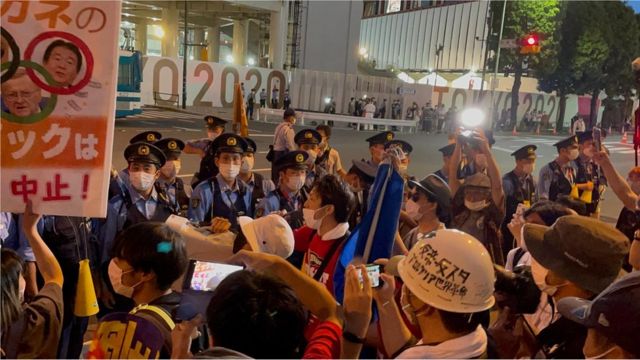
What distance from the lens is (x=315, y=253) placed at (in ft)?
10.5

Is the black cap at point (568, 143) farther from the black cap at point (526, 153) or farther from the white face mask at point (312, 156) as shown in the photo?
the white face mask at point (312, 156)

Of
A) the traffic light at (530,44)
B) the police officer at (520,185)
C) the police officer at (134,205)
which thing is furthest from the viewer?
the traffic light at (530,44)

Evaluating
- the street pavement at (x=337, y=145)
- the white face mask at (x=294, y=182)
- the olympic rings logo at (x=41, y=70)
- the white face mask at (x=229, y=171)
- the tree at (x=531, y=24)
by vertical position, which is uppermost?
the tree at (x=531, y=24)

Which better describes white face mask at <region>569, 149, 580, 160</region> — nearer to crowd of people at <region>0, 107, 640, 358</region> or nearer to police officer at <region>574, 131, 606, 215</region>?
police officer at <region>574, 131, 606, 215</region>

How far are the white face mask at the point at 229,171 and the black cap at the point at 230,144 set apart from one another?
7.2 inches

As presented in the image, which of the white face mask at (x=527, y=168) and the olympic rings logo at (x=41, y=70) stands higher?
the olympic rings logo at (x=41, y=70)

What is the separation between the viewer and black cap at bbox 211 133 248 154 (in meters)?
5.20

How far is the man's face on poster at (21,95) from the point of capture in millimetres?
1969

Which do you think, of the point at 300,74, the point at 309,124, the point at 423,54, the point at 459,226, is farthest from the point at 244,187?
the point at 423,54

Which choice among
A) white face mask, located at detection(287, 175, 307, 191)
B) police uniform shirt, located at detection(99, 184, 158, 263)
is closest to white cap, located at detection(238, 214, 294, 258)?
police uniform shirt, located at detection(99, 184, 158, 263)

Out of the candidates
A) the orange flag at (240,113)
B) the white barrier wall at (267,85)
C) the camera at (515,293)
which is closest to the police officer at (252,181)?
the camera at (515,293)

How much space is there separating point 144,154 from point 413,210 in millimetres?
2296

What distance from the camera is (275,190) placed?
17.4 feet

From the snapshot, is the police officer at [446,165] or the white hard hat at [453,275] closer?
the white hard hat at [453,275]
